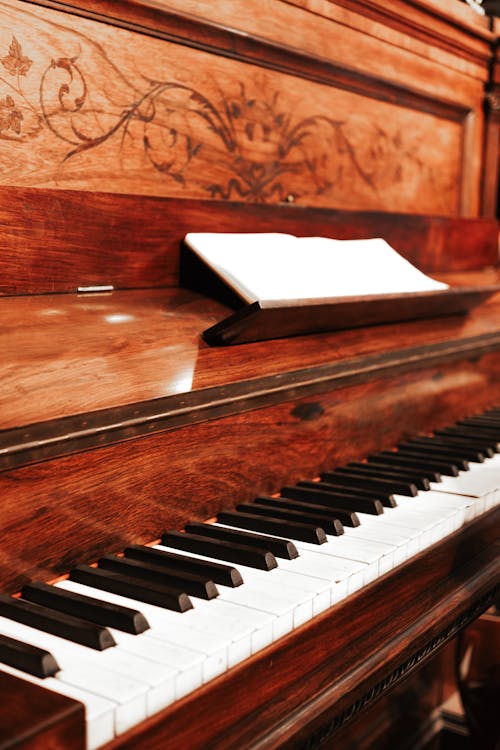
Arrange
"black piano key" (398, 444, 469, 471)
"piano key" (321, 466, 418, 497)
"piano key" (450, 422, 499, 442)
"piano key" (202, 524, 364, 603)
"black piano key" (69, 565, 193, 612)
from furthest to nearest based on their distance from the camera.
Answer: "piano key" (450, 422, 499, 442), "black piano key" (398, 444, 469, 471), "piano key" (321, 466, 418, 497), "piano key" (202, 524, 364, 603), "black piano key" (69, 565, 193, 612)

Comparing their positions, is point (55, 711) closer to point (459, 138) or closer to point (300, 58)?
point (300, 58)

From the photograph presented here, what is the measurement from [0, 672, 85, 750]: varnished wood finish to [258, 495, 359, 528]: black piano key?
0.76 meters

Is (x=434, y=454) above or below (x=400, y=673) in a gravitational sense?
above

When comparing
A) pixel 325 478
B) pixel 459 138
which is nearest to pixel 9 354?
pixel 325 478

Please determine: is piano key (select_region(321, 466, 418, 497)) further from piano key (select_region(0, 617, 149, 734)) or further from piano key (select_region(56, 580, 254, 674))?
piano key (select_region(0, 617, 149, 734))

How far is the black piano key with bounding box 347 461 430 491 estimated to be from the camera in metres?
1.78

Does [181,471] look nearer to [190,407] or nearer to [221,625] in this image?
[190,407]

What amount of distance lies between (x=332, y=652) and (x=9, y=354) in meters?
0.64

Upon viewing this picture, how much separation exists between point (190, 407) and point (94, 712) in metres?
0.65

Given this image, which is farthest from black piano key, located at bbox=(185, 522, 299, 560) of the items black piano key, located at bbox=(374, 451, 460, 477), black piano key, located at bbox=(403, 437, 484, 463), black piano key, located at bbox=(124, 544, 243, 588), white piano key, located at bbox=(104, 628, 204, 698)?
black piano key, located at bbox=(403, 437, 484, 463)

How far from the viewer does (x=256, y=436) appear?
164 cm

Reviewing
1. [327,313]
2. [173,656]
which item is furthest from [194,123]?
[173,656]

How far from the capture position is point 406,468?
188 centimetres

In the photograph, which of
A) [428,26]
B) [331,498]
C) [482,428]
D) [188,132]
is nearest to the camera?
[331,498]
